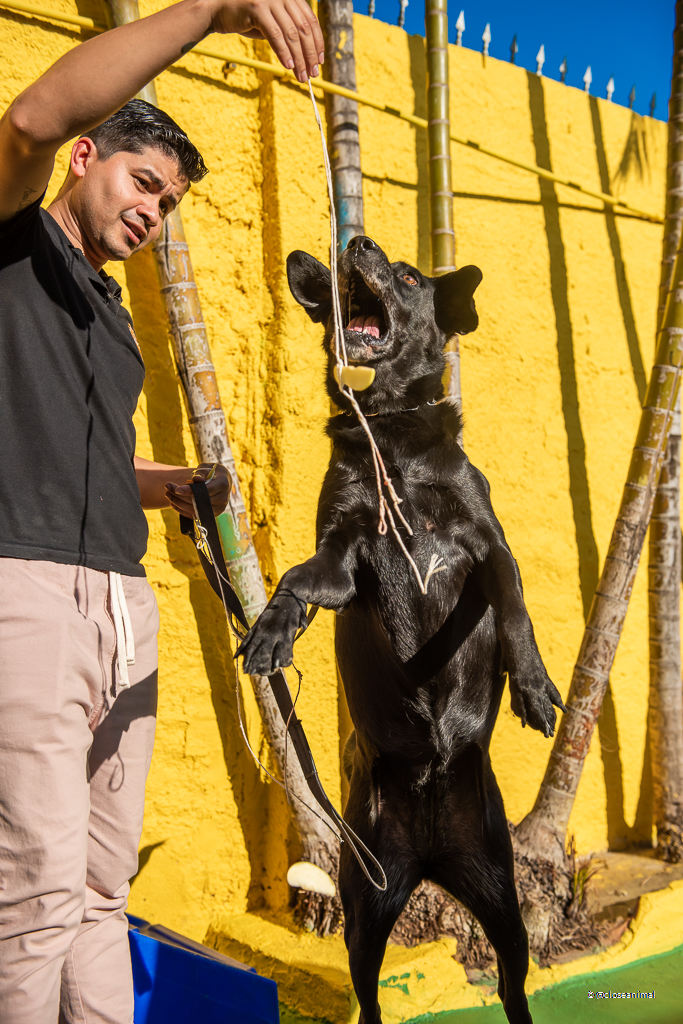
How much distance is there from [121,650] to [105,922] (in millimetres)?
657

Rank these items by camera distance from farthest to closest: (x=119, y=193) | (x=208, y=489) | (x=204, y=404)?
(x=204, y=404) < (x=208, y=489) < (x=119, y=193)

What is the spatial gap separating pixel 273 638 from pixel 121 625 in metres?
0.38

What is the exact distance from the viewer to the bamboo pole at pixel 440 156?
3148mm

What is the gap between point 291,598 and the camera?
1.52 m

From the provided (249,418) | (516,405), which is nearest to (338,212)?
(249,418)

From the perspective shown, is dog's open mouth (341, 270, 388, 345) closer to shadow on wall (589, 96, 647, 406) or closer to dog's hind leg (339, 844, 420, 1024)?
dog's hind leg (339, 844, 420, 1024)

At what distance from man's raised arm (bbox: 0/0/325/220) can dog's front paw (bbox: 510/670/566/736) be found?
4.39 feet

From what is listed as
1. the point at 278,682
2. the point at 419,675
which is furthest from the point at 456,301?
the point at 278,682

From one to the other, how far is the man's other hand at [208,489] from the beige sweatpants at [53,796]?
0.29 metres

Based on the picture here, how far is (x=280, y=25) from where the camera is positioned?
1.26m

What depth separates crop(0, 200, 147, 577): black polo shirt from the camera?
4.66 feet

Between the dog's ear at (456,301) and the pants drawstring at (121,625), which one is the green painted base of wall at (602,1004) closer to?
the pants drawstring at (121,625)

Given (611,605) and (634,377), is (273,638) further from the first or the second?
(634,377)

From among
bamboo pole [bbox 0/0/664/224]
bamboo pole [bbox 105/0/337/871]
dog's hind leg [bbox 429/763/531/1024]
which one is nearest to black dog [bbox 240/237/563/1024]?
dog's hind leg [bbox 429/763/531/1024]
